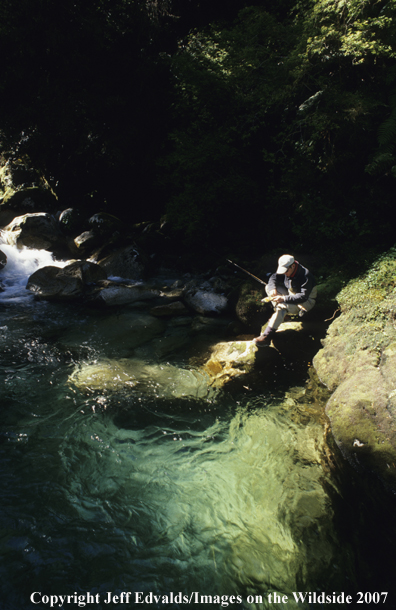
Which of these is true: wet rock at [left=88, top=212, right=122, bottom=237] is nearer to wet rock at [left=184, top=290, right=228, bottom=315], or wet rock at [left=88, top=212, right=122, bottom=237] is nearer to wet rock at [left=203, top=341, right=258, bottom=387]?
wet rock at [left=184, top=290, right=228, bottom=315]

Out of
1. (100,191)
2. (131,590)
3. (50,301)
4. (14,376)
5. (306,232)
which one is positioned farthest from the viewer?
(100,191)

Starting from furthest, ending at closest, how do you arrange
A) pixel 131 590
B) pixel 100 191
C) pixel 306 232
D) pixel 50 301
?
1. pixel 100 191
2. pixel 50 301
3. pixel 306 232
4. pixel 131 590

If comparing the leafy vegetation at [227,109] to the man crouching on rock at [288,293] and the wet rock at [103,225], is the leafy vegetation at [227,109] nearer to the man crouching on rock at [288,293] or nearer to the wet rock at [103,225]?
the man crouching on rock at [288,293]

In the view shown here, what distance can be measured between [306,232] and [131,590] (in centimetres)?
769

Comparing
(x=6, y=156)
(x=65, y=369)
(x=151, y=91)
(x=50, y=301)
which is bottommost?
(x=65, y=369)

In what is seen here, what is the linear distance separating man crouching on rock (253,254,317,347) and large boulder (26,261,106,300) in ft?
19.0

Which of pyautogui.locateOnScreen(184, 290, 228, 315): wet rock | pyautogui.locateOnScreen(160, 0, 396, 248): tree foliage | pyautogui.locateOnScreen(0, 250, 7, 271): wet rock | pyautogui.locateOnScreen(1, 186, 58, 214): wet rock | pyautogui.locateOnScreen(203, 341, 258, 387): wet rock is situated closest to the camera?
pyautogui.locateOnScreen(203, 341, 258, 387): wet rock

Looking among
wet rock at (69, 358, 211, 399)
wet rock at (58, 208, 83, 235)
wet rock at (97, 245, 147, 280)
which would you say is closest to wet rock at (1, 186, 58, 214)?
wet rock at (58, 208, 83, 235)

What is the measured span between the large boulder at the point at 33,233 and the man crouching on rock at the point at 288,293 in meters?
10.6

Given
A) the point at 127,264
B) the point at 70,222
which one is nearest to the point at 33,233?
the point at 70,222

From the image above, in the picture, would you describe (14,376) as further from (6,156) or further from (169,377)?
(6,156)

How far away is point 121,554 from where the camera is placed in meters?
2.50

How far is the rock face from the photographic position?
2.95 m

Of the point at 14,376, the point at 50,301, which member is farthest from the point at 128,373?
the point at 50,301
